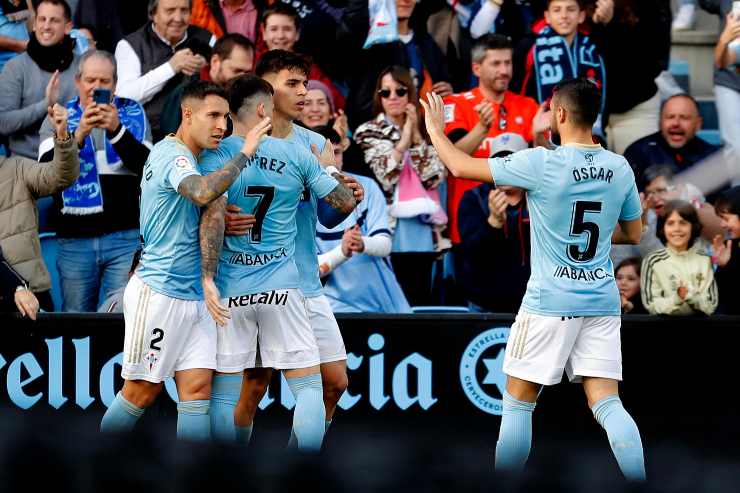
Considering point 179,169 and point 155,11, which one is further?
point 155,11

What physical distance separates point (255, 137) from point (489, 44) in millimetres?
3691

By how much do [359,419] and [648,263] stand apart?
78.0 inches

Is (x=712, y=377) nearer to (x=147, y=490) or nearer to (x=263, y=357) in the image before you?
(x=263, y=357)

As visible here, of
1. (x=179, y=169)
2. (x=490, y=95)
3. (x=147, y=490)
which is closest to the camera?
(x=147, y=490)

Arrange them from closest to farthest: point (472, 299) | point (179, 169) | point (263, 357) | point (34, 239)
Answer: point (179, 169) < point (263, 357) < point (34, 239) < point (472, 299)

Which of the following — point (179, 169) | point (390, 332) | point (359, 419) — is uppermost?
point (179, 169)

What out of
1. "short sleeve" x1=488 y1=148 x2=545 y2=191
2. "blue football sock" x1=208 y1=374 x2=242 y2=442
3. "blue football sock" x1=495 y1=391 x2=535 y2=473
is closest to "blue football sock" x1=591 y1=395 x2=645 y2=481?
"blue football sock" x1=495 y1=391 x2=535 y2=473

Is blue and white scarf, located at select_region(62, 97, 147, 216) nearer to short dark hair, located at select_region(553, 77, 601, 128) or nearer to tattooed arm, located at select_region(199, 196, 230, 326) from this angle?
tattooed arm, located at select_region(199, 196, 230, 326)

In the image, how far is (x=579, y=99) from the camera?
5.88 meters

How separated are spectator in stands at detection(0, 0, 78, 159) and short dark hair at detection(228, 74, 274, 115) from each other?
9.35 feet

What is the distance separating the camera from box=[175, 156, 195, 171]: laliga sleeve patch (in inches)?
230

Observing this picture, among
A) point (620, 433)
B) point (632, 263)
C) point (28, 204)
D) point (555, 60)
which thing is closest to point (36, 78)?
point (28, 204)

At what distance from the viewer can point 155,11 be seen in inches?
356

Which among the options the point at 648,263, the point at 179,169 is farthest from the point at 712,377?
the point at 179,169
